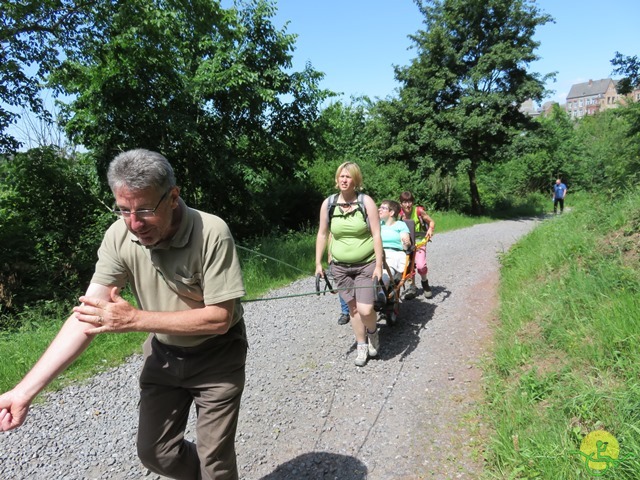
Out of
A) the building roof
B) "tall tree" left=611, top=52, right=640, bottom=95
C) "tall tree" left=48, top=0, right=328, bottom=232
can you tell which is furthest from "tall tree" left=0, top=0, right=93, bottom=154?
the building roof

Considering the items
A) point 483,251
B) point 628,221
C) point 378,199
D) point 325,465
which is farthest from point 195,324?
point 378,199

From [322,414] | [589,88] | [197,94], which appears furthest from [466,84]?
[589,88]

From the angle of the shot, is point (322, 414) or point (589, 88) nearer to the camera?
point (322, 414)

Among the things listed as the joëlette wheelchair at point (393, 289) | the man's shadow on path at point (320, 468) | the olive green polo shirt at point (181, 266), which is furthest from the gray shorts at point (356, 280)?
the olive green polo shirt at point (181, 266)

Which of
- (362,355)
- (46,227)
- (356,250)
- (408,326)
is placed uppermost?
(356,250)

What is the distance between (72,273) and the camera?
28.7ft

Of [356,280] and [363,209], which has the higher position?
[363,209]

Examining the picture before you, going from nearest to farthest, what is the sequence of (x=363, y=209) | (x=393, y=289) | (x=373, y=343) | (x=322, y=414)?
(x=322, y=414), (x=363, y=209), (x=373, y=343), (x=393, y=289)

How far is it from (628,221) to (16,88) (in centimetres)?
Result: 1134

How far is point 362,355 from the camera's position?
456cm

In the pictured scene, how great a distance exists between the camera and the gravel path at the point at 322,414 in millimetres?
3025

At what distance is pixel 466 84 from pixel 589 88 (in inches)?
4663

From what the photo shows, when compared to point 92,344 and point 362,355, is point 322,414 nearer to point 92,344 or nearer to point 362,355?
point 362,355
